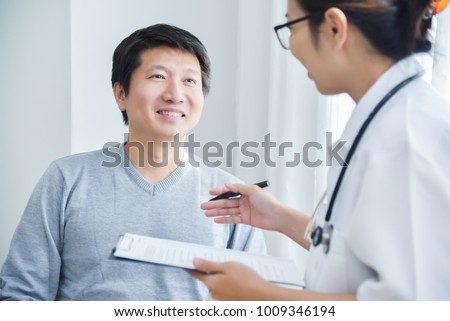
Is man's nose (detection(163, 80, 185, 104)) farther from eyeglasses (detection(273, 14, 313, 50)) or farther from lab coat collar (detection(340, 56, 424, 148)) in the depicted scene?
lab coat collar (detection(340, 56, 424, 148))

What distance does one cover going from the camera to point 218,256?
3.21ft

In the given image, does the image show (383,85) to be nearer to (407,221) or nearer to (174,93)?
(407,221)

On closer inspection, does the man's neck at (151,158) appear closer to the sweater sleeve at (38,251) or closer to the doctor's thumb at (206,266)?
the sweater sleeve at (38,251)

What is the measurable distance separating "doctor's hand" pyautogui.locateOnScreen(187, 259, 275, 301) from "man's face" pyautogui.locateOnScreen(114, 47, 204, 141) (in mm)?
656

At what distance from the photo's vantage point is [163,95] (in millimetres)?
1411

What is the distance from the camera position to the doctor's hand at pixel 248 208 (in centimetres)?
121

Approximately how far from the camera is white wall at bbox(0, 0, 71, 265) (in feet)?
6.28

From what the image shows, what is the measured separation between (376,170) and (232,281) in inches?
11.7

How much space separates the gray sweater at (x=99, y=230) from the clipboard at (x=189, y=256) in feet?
1.21

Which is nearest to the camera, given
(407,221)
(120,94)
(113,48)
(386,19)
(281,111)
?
(407,221)

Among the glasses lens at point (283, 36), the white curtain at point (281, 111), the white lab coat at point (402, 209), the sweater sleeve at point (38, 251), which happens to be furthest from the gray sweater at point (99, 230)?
the white lab coat at point (402, 209)

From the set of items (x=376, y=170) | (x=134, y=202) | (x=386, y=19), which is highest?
(x=386, y=19)

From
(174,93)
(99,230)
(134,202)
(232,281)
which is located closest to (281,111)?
(174,93)
